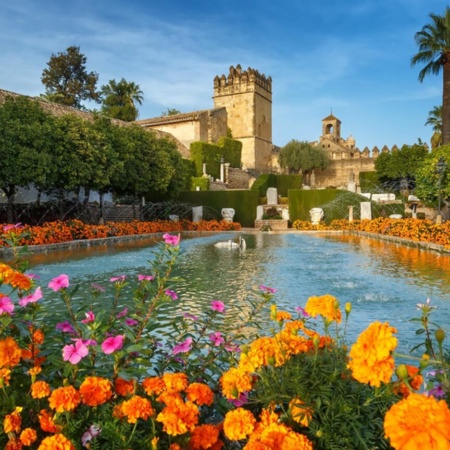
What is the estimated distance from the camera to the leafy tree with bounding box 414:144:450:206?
1725 centimetres

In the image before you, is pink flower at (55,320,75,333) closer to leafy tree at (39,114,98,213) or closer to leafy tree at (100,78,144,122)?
leafy tree at (39,114,98,213)

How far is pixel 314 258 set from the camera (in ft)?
36.9

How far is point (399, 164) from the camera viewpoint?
40.6 m

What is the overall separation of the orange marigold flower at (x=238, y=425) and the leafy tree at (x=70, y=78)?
48535 millimetres

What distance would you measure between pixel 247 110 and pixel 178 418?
170ft

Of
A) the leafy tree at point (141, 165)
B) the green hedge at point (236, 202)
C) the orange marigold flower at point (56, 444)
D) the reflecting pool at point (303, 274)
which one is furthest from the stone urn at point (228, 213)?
the orange marigold flower at point (56, 444)

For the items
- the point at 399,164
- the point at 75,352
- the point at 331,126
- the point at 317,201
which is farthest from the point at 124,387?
the point at 331,126

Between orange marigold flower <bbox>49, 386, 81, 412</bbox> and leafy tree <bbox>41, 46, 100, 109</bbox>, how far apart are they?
48.2 m

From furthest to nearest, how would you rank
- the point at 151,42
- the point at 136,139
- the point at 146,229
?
the point at 136,139
the point at 146,229
the point at 151,42

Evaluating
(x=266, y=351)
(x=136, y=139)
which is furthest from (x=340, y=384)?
(x=136, y=139)

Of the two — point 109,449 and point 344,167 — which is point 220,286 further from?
point 344,167

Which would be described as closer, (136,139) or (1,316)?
(1,316)

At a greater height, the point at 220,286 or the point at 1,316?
the point at 1,316

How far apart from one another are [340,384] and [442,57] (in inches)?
1042
